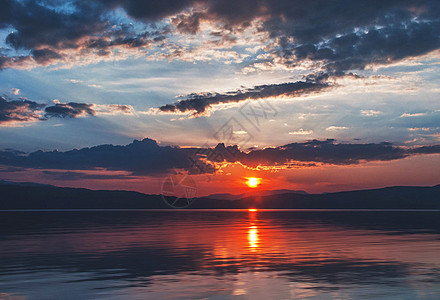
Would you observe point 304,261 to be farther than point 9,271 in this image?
Yes

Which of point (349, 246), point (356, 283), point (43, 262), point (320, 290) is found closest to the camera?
point (320, 290)

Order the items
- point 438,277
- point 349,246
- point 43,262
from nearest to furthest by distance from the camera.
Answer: point 438,277
point 43,262
point 349,246

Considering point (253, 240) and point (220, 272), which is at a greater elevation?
point (220, 272)

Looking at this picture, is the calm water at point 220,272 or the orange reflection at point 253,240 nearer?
the calm water at point 220,272

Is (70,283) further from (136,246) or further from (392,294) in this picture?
(136,246)

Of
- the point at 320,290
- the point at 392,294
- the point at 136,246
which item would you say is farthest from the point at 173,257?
the point at 392,294

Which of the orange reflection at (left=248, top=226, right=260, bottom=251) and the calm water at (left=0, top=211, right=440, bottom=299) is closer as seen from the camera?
the calm water at (left=0, top=211, right=440, bottom=299)

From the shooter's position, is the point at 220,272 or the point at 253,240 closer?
the point at 220,272

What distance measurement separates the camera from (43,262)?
3459 centimetres

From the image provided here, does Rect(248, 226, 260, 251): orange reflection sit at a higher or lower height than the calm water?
lower

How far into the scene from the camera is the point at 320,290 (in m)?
23.3

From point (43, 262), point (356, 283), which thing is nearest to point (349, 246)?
point (356, 283)

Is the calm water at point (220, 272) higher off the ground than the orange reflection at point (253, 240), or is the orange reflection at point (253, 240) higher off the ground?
the calm water at point (220, 272)

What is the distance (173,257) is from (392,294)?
20868mm
